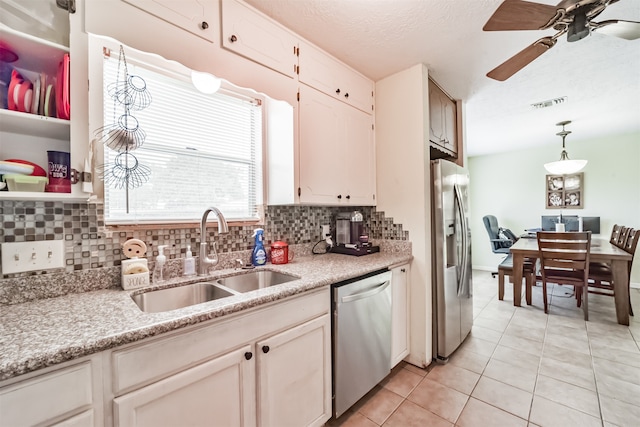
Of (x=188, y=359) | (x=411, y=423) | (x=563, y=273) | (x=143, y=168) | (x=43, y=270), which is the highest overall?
(x=143, y=168)

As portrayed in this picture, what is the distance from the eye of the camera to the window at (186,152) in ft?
4.49

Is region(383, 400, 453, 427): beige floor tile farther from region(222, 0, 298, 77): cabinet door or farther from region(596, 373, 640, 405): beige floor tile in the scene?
region(222, 0, 298, 77): cabinet door

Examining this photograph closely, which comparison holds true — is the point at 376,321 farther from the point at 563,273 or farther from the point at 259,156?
the point at 563,273

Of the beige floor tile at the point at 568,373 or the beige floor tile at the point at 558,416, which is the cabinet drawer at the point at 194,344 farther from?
the beige floor tile at the point at 568,373

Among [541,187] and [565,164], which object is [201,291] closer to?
[565,164]

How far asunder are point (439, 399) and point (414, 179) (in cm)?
152

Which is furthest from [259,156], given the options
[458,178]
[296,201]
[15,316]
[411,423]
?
[411,423]

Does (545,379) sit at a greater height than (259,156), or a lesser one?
lesser

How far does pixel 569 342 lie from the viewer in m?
2.44

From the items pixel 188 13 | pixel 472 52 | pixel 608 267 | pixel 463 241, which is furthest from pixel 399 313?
pixel 608 267

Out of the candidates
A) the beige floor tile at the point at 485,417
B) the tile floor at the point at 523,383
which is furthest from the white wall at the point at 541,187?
the beige floor tile at the point at 485,417

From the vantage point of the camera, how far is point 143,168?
1.45 m

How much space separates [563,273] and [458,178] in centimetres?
197

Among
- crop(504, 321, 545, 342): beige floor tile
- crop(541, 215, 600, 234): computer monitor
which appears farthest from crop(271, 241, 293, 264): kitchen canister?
crop(541, 215, 600, 234): computer monitor
